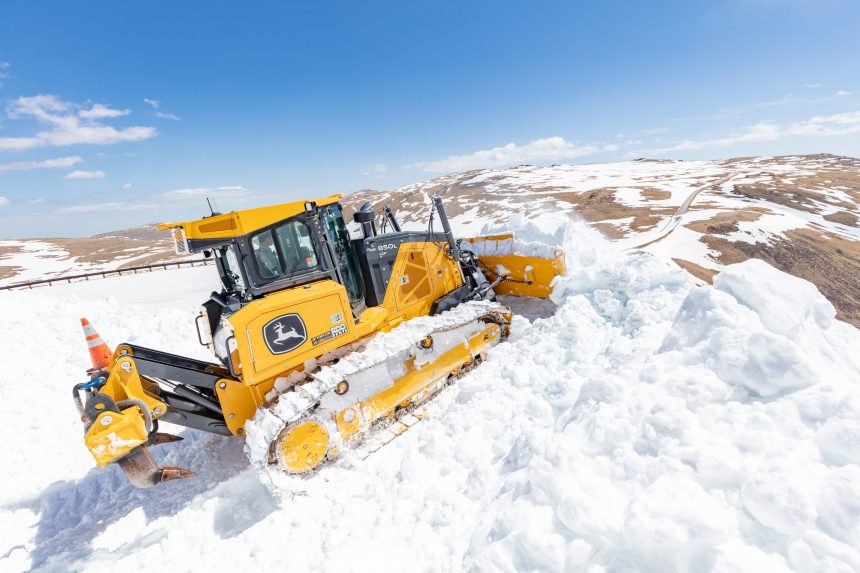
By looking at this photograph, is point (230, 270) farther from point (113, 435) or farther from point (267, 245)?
point (113, 435)

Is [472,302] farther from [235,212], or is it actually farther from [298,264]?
[235,212]

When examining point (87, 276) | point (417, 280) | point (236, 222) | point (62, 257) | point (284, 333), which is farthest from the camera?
point (62, 257)

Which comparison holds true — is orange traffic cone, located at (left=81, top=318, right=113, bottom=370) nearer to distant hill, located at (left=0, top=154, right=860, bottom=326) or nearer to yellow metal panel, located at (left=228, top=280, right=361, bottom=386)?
yellow metal panel, located at (left=228, top=280, right=361, bottom=386)

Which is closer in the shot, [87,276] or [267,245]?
[267,245]

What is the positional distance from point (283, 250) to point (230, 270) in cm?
101

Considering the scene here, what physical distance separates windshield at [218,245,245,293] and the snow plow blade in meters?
5.09

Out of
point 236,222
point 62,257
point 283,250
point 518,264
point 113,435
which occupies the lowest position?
point 113,435

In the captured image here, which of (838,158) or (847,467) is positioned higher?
(847,467)

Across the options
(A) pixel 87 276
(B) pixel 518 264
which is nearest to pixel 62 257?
(A) pixel 87 276

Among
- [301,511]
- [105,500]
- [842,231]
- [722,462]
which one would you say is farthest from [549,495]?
[842,231]

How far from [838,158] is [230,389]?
417ft

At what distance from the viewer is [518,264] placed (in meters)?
8.63

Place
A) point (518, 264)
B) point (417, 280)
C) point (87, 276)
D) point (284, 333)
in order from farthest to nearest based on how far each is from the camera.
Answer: point (87, 276), point (518, 264), point (417, 280), point (284, 333)

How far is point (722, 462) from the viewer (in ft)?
8.36
